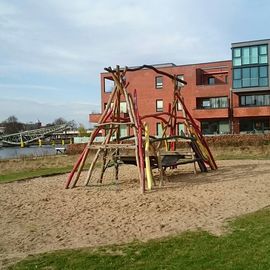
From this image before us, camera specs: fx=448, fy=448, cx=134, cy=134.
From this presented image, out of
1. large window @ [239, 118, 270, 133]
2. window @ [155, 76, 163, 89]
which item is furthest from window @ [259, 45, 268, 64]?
window @ [155, 76, 163, 89]

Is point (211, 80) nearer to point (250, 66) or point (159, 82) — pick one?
point (159, 82)

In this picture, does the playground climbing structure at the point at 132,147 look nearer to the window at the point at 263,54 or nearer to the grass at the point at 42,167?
the grass at the point at 42,167

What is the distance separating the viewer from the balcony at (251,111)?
164ft

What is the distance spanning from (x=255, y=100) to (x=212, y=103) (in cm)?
516

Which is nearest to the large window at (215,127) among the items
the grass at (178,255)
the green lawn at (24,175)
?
the green lawn at (24,175)

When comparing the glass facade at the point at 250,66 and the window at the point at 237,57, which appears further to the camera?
the window at the point at 237,57

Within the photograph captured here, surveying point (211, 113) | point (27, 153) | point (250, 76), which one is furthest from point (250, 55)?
point (27, 153)

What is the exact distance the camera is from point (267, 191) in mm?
11883

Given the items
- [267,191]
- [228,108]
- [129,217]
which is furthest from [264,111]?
[129,217]

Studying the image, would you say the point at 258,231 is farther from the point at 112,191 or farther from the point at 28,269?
the point at 112,191

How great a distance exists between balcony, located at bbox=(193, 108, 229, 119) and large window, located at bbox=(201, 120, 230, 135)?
167cm

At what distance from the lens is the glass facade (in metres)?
50.8

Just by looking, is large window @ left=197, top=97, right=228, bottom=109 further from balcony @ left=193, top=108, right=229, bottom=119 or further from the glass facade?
the glass facade

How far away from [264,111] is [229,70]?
7.68 meters
